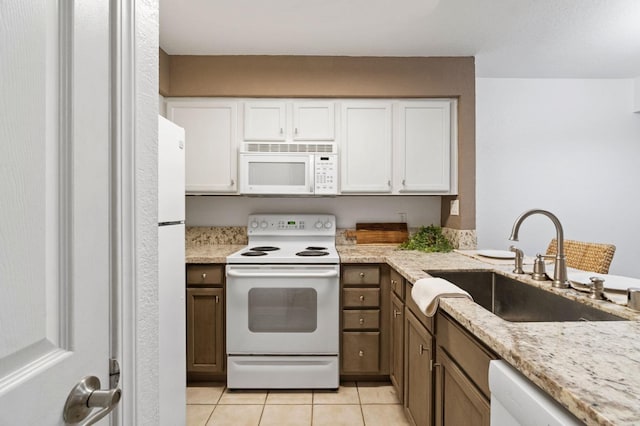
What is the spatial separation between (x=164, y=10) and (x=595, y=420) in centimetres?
264

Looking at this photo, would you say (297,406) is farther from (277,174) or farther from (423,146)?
(423,146)

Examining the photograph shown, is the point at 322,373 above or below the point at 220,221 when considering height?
below

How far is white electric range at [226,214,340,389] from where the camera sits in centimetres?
245

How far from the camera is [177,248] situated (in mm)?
1681

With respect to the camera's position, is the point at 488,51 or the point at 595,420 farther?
the point at 488,51

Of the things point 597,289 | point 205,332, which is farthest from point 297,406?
point 597,289

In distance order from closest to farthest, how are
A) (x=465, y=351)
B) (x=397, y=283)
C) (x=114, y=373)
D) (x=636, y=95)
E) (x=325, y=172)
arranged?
(x=114, y=373) < (x=465, y=351) < (x=397, y=283) < (x=325, y=172) < (x=636, y=95)

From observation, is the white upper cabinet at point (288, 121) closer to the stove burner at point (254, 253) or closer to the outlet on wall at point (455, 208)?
the stove burner at point (254, 253)

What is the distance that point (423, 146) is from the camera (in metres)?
2.89

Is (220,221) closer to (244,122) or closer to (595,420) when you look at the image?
(244,122)

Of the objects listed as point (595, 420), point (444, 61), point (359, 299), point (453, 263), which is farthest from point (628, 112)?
point (595, 420)

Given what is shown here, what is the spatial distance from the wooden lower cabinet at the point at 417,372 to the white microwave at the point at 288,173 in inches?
46.9

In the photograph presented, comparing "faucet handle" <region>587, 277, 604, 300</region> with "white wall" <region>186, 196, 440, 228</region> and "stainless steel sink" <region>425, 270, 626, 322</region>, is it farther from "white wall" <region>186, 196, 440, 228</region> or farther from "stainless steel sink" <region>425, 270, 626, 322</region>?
"white wall" <region>186, 196, 440, 228</region>

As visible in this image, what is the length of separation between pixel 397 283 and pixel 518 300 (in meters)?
0.71
